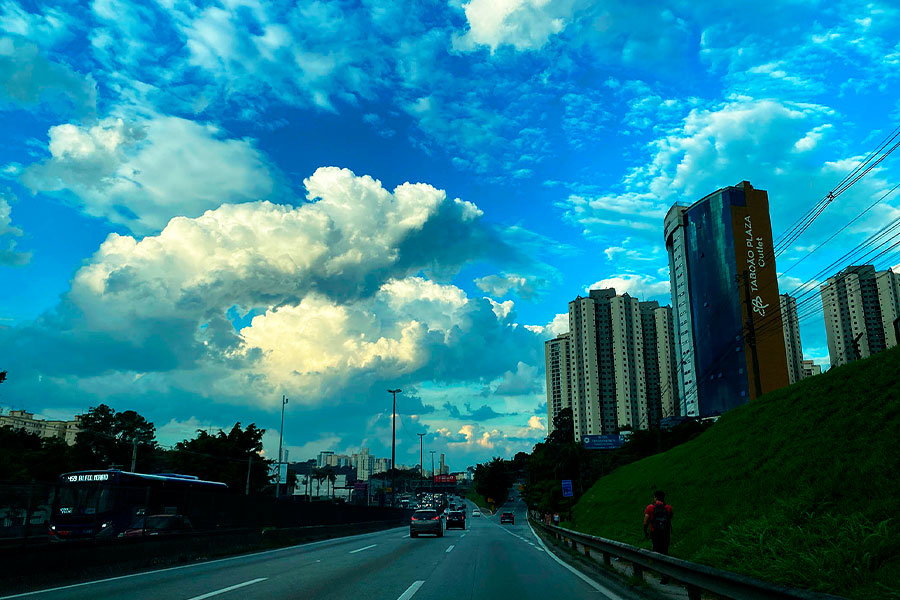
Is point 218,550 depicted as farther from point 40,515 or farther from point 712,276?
point 712,276

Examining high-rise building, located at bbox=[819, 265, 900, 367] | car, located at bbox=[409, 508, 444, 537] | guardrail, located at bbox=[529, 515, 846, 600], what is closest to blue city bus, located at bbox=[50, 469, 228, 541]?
guardrail, located at bbox=[529, 515, 846, 600]

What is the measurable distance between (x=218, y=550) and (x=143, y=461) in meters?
75.7

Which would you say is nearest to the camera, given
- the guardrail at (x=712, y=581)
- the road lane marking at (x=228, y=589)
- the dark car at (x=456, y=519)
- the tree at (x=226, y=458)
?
the guardrail at (x=712, y=581)

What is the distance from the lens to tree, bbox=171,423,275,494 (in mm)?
74000

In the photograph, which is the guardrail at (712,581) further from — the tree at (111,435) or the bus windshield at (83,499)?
the tree at (111,435)

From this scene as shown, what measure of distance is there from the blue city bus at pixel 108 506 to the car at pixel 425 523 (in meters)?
12.6

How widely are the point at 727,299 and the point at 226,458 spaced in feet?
267

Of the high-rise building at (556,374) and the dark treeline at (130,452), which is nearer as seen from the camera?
the dark treeline at (130,452)

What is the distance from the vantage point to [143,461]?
86.2 metres

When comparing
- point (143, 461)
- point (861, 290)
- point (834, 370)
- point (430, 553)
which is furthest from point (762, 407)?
point (861, 290)

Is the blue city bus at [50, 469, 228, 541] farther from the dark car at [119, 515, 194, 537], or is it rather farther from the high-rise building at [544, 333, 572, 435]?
the high-rise building at [544, 333, 572, 435]

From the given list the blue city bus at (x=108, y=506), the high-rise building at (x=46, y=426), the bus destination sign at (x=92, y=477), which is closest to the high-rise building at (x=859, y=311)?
the blue city bus at (x=108, y=506)

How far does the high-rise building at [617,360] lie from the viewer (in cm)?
14262

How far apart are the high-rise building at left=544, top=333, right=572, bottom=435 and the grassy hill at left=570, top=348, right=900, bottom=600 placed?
135 meters
